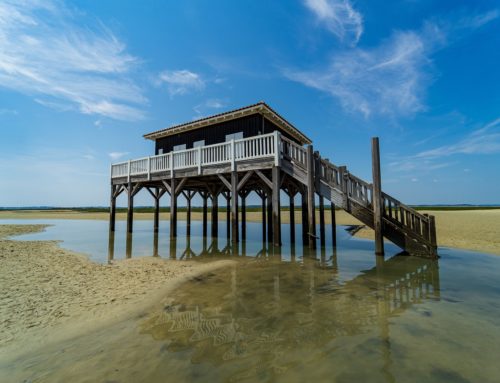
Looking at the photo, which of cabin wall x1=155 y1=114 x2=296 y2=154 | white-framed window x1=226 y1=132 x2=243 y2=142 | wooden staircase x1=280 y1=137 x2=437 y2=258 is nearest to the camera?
wooden staircase x1=280 y1=137 x2=437 y2=258

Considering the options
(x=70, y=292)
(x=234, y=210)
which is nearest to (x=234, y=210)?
(x=234, y=210)

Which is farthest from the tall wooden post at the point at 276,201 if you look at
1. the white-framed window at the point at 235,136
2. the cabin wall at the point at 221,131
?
the white-framed window at the point at 235,136

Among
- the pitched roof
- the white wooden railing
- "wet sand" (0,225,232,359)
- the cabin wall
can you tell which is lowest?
"wet sand" (0,225,232,359)

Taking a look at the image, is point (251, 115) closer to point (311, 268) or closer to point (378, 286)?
point (311, 268)

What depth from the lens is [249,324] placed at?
362 cm

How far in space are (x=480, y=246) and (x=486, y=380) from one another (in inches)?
451

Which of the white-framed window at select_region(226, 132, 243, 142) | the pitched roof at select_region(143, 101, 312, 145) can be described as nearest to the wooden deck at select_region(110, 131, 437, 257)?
the white-framed window at select_region(226, 132, 243, 142)

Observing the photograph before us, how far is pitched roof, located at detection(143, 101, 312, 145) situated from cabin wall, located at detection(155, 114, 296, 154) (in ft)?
0.79

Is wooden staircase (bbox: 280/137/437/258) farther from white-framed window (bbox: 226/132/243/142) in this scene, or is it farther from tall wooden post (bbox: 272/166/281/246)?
white-framed window (bbox: 226/132/243/142)

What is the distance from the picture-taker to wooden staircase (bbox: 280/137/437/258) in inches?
352

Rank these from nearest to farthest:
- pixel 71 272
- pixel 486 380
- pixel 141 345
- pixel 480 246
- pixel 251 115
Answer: pixel 486 380 → pixel 141 345 → pixel 71 272 → pixel 480 246 → pixel 251 115

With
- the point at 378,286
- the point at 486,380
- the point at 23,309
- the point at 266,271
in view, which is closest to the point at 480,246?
the point at 378,286

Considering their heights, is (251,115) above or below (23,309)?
above

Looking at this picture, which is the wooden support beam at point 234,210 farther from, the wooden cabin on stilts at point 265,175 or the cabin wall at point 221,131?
the cabin wall at point 221,131
